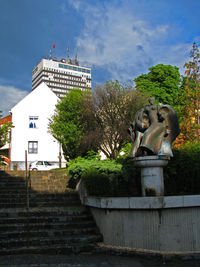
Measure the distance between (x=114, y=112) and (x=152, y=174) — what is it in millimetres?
16996

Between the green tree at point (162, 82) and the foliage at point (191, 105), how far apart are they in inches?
437

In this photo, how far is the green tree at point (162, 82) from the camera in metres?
29.3

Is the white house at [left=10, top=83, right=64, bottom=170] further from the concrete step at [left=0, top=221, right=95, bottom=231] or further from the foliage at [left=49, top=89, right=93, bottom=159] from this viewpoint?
the concrete step at [left=0, top=221, right=95, bottom=231]

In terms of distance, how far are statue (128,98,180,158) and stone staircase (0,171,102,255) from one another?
2625 mm

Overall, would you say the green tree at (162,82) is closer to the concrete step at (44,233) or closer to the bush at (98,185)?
the bush at (98,185)

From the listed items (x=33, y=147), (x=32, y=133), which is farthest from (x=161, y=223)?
(x=32, y=133)

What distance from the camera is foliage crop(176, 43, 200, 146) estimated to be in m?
16.6

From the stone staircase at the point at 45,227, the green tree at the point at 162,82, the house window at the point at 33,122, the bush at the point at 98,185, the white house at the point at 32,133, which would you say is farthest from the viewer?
the house window at the point at 33,122

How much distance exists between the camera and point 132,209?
658 centimetres

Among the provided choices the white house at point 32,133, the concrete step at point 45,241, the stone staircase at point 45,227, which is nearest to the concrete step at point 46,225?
the stone staircase at point 45,227

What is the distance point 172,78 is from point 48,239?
2779 cm

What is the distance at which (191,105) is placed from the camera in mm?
16906

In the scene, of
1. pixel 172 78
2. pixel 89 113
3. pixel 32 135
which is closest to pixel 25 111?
pixel 32 135

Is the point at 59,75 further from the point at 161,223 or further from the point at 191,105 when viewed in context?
the point at 161,223
